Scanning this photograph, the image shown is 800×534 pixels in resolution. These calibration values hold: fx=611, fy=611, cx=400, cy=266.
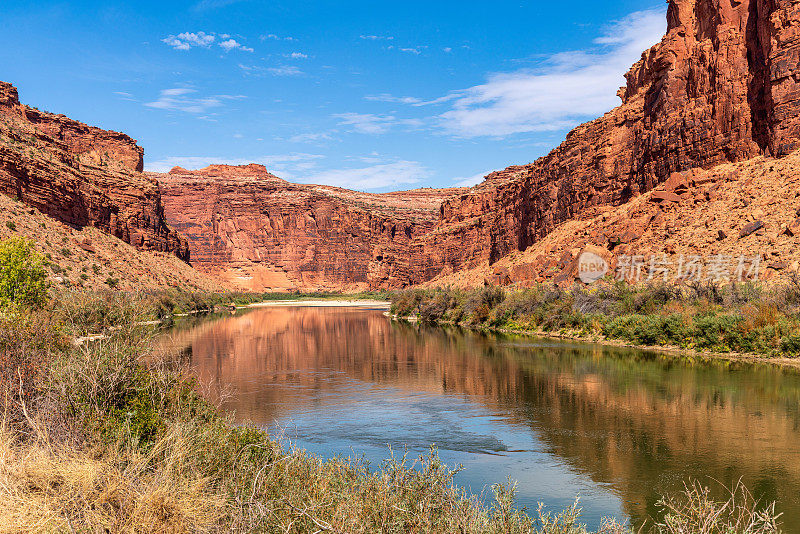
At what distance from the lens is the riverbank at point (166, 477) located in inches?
232

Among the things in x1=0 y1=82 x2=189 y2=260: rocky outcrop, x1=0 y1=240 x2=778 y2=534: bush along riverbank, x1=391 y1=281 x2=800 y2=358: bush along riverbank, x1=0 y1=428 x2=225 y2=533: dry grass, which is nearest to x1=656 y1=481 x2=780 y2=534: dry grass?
x1=0 y1=240 x2=778 y2=534: bush along riverbank

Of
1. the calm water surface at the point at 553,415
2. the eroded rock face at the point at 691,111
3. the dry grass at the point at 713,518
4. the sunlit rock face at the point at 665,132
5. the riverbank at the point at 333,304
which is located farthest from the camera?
the riverbank at the point at 333,304

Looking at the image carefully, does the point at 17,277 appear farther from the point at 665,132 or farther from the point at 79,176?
the point at 79,176

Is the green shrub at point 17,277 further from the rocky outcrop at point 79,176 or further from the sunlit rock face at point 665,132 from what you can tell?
the rocky outcrop at point 79,176

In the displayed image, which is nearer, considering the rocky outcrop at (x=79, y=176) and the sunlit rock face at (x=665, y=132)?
the sunlit rock face at (x=665, y=132)

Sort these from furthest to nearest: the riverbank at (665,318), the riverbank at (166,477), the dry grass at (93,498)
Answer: the riverbank at (665,318)
the riverbank at (166,477)
the dry grass at (93,498)

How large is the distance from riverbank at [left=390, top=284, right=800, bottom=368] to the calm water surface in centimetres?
241

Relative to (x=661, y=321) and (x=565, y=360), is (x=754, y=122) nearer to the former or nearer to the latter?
(x=661, y=321)

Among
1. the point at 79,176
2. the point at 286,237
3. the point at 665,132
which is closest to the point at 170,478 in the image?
the point at 665,132

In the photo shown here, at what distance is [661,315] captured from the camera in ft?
106

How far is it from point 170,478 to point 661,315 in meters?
30.4

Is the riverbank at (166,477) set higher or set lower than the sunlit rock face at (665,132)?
lower

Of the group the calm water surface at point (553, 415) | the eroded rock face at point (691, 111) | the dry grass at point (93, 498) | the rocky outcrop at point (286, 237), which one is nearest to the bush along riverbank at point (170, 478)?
the dry grass at point (93, 498)

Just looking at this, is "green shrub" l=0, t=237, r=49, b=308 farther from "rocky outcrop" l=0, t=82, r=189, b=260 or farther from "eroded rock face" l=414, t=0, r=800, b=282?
"eroded rock face" l=414, t=0, r=800, b=282
